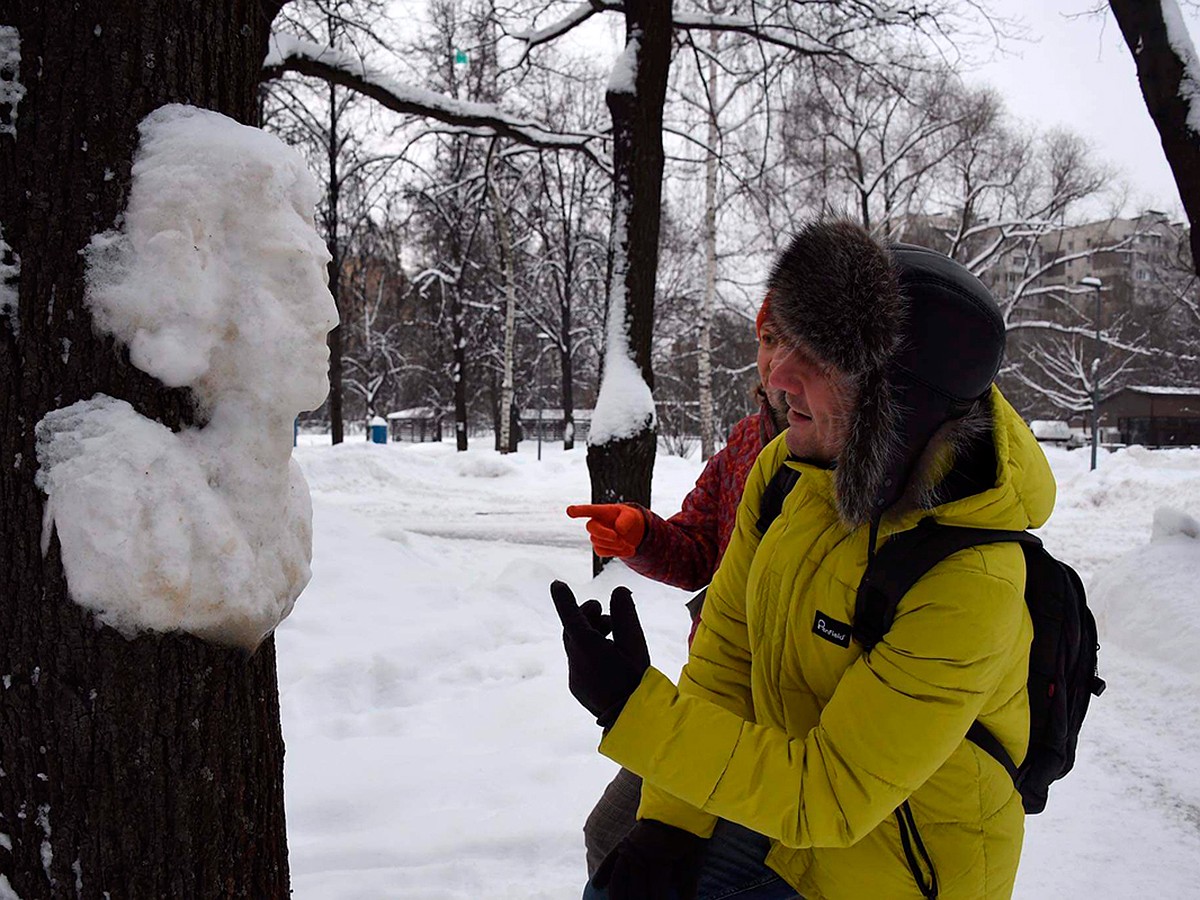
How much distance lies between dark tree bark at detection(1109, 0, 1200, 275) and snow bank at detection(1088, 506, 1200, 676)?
6.22ft

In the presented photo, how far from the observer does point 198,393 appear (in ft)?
4.79

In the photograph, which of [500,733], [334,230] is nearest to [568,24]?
[500,733]

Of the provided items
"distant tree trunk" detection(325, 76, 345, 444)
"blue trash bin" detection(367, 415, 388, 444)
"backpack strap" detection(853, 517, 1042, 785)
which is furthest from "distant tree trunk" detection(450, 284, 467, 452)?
"backpack strap" detection(853, 517, 1042, 785)

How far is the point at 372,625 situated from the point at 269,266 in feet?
11.5

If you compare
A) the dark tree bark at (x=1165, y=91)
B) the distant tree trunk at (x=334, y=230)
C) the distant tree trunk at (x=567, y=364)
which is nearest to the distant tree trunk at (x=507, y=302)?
the distant tree trunk at (x=567, y=364)

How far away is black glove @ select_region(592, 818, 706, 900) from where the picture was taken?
148 cm

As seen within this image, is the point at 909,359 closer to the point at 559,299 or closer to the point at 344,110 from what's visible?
the point at 344,110

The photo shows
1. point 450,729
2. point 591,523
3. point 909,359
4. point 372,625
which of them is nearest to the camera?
point 909,359

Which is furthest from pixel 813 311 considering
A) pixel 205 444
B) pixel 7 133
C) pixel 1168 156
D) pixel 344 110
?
pixel 344 110

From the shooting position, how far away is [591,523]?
2.27m

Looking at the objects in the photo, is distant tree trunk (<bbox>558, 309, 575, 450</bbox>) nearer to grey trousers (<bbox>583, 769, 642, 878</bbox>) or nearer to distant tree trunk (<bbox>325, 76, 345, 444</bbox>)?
distant tree trunk (<bbox>325, 76, 345, 444</bbox>)

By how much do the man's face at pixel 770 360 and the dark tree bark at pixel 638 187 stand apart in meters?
4.04

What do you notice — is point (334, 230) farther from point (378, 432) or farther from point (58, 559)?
point (58, 559)

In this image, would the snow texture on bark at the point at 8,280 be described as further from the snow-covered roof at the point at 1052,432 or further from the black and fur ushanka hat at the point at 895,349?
the snow-covered roof at the point at 1052,432
